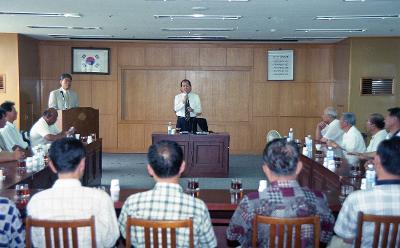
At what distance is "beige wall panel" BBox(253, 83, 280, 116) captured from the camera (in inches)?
453

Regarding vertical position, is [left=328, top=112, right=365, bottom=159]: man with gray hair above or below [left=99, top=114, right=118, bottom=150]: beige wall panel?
above

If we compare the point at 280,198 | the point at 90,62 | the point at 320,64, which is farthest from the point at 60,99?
the point at 280,198

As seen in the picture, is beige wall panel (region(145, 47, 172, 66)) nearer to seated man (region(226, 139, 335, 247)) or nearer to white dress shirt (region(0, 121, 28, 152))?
white dress shirt (region(0, 121, 28, 152))

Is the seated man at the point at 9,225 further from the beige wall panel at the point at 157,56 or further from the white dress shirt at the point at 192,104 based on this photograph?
the beige wall panel at the point at 157,56

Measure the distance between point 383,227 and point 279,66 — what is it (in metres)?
9.32

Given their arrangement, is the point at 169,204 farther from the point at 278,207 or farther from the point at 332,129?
the point at 332,129

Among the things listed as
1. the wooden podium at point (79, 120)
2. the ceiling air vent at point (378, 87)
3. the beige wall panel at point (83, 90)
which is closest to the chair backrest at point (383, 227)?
the wooden podium at point (79, 120)

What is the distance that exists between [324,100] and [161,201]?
975 cm

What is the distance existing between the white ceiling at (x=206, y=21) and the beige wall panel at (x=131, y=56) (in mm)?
736

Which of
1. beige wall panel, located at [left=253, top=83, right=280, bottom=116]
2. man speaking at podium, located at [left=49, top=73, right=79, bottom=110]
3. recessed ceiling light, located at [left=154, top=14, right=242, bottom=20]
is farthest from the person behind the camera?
beige wall panel, located at [left=253, top=83, right=280, bottom=116]

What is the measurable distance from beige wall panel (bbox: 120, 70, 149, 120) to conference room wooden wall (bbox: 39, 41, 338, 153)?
0.08ft

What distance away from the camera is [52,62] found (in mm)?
11414

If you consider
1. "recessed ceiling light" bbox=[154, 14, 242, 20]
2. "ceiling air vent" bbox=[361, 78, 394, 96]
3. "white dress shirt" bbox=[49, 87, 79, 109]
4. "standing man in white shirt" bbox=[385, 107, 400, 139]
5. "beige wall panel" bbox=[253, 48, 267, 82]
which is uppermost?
"recessed ceiling light" bbox=[154, 14, 242, 20]

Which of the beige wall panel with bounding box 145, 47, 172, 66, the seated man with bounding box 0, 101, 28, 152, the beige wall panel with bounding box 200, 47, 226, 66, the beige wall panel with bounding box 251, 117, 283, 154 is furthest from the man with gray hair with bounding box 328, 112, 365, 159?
the beige wall panel with bounding box 145, 47, 172, 66
